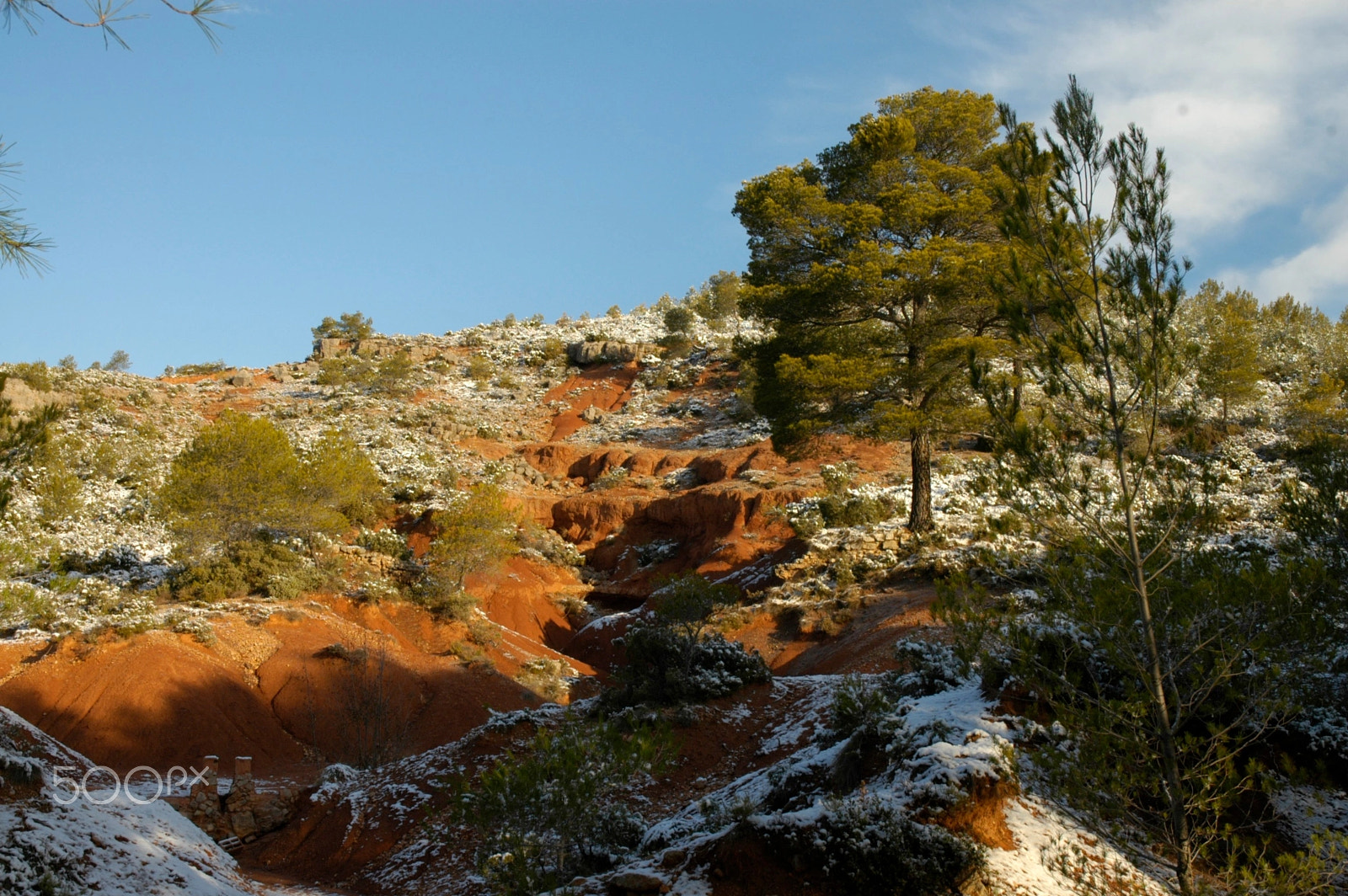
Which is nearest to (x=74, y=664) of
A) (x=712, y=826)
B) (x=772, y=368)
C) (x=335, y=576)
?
(x=335, y=576)

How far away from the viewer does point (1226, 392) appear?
29.2 meters

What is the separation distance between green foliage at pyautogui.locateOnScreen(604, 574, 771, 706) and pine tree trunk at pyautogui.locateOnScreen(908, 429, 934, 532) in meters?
6.89

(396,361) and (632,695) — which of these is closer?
(632,695)

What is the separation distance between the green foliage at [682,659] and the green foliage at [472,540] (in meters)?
11.0

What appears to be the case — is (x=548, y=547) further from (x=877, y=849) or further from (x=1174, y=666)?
(x=1174, y=666)

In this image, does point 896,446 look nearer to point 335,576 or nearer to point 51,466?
point 335,576

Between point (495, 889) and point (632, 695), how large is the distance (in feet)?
15.5

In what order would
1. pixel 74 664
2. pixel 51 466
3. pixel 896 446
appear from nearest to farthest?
1. pixel 74 664
2. pixel 51 466
3. pixel 896 446

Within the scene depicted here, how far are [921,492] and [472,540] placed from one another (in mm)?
12872

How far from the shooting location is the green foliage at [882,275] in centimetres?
1680

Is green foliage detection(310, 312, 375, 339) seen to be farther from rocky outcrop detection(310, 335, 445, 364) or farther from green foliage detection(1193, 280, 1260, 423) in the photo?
green foliage detection(1193, 280, 1260, 423)

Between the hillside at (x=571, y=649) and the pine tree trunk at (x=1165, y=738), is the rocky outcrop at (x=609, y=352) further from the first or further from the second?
the pine tree trunk at (x=1165, y=738)

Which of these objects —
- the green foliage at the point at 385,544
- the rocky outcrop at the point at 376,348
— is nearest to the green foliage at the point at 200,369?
the rocky outcrop at the point at 376,348

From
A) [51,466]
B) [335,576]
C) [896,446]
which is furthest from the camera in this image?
[896,446]
